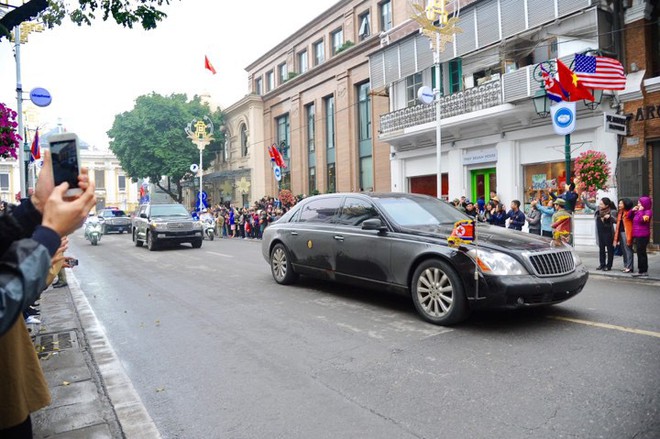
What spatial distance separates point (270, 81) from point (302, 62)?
550 centimetres

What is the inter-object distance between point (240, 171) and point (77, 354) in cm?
3476

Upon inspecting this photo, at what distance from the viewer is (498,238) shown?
575 cm

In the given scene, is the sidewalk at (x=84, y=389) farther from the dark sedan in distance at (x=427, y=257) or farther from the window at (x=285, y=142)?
the window at (x=285, y=142)

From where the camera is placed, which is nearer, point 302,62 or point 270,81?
point 302,62

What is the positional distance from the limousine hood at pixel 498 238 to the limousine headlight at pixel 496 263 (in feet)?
0.41

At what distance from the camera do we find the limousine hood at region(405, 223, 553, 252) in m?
5.47

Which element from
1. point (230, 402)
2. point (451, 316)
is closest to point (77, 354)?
point (230, 402)

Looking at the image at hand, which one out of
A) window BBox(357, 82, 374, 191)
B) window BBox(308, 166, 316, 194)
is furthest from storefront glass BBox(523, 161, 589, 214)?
window BBox(308, 166, 316, 194)

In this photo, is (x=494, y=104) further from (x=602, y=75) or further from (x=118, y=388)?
(x=118, y=388)

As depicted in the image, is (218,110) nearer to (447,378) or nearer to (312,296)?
(312,296)

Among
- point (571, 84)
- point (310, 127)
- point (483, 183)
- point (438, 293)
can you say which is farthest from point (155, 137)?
point (438, 293)

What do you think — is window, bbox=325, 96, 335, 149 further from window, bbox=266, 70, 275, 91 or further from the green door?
the green door

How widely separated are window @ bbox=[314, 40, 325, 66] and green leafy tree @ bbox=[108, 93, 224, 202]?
43.9 ft

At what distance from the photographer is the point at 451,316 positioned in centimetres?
545
